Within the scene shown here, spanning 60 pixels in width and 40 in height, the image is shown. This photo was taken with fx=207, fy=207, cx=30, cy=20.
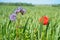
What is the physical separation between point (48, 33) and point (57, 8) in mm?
702

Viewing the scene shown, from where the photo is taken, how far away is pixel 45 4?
1.28 meters

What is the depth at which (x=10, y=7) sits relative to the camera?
1376mm

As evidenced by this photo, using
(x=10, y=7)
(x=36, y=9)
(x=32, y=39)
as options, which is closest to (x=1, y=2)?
(x=10, y=7)

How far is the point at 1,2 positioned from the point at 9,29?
0.43 metres

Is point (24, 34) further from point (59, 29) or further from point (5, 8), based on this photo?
point (5, 8)

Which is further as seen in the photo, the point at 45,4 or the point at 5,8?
the point at 5,8

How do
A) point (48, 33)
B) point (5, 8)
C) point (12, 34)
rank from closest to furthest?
point (48, 33) → point (12, 34) → point (5, 8)

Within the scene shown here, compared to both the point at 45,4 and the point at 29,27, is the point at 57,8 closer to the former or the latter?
the point at 45,4

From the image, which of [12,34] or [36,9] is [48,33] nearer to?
[12,34]

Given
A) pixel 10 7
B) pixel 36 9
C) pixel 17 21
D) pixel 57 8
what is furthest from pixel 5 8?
pixel 17 21

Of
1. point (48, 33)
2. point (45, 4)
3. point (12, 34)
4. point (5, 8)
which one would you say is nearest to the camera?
point (48, 33)

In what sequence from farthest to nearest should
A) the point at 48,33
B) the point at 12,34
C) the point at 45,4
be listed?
the point at 45,4, the point at 12,34, the point at 48,33

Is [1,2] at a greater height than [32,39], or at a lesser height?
greater

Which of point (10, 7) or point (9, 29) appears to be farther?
point (10, 7)
